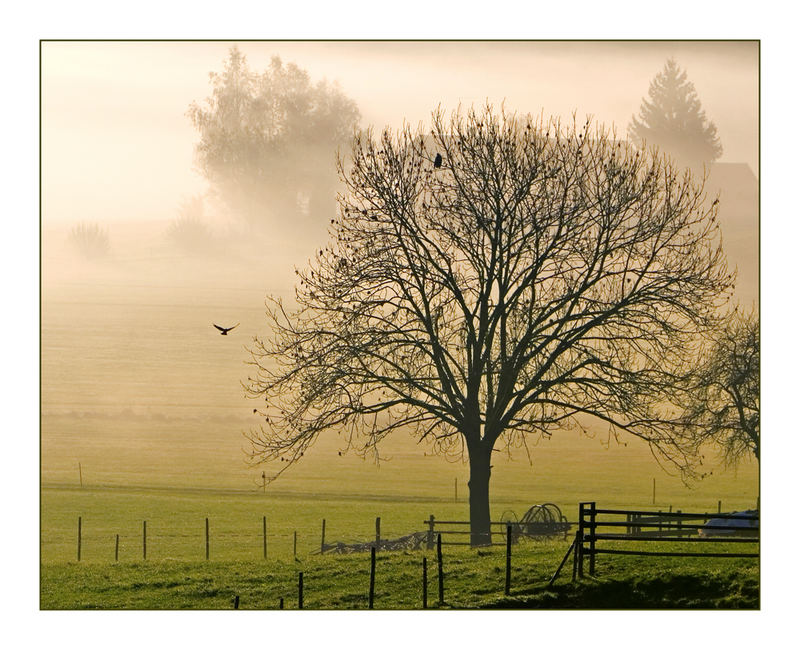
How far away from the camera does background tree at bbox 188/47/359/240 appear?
66.6 feet

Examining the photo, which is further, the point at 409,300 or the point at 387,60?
the point at 409,300

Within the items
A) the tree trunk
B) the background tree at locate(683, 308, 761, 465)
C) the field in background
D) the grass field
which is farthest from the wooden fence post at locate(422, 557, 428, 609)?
the background tree at locate(683, 308, 761, 465)

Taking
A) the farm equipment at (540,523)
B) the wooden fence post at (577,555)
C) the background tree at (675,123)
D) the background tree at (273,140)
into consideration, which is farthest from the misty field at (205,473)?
the background tree at (675,123)

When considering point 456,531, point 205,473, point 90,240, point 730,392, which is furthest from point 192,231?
point 730,392

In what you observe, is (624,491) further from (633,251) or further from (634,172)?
(634,172)

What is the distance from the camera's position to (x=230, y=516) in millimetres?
23844

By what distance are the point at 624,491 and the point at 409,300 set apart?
629 cm

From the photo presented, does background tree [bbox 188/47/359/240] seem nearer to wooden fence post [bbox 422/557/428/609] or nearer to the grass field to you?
the grass field

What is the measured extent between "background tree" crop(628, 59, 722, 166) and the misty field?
20.7 ft

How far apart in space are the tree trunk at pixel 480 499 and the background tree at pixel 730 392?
4.41 m

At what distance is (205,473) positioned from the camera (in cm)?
2345

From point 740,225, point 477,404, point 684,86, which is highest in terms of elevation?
point 684,86

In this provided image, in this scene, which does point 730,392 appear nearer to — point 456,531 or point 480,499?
point 480,499

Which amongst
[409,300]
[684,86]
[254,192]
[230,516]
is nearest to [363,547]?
[230,516]
